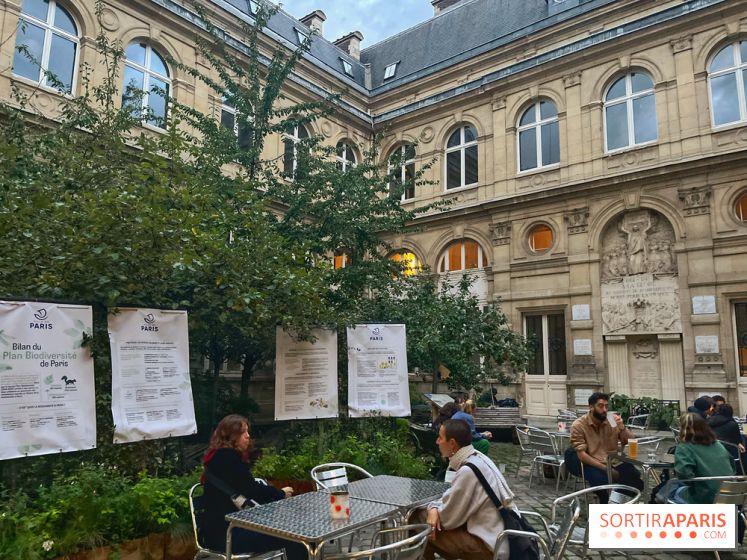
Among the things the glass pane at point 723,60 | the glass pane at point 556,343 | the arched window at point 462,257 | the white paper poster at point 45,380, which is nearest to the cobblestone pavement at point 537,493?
the white paper poster at point 45,380

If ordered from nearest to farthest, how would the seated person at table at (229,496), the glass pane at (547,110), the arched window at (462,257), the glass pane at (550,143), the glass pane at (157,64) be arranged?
the seated person at table at (229,496) < the glass pane at (157,64) < the glass pane at (550,143) < the glass pane at (547,110) < the arched window at (462,257)

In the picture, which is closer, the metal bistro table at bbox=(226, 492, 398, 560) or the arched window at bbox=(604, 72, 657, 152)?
the metal bistro table at bbox=(226, 492, 398, 560)

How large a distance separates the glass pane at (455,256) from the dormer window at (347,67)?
1012 cm

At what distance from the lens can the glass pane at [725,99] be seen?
15.2m

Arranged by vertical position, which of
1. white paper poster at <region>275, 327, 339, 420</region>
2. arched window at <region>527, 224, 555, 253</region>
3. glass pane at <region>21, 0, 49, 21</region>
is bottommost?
white paper poster at <region>275, 327, 339, 420</region>

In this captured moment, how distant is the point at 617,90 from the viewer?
17.5 meters

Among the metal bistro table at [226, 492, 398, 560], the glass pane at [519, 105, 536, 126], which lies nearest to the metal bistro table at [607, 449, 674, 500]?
the metal bistro table at [226, 492, 398, 560]

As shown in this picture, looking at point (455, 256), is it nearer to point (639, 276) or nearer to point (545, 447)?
point (639, 276)

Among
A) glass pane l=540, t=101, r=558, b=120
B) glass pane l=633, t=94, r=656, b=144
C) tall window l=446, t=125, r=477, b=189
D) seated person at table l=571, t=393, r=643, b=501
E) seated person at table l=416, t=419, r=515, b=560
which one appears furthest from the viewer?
tall window l=446, t=125, r=477, b=189

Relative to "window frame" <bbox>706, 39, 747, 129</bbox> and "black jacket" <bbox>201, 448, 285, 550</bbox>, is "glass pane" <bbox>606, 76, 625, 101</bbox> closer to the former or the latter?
"window frame" <bbox>706, 39, 747, 129</bbox>

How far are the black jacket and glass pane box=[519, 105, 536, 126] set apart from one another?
1814 cm

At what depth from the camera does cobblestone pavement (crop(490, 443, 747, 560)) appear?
5.11 metres

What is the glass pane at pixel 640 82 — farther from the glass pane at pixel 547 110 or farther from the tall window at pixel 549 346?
the tall window at pixel 549 346

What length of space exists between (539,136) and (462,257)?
5031 mm
